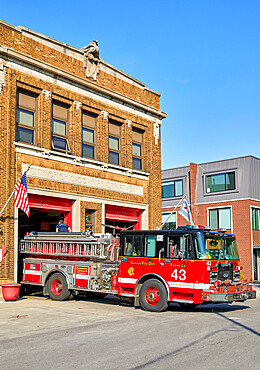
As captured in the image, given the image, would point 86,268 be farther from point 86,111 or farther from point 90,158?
point 86,111

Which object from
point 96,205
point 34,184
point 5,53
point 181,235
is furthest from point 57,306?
point 5,53

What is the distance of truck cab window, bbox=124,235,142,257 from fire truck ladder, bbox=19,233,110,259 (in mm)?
667

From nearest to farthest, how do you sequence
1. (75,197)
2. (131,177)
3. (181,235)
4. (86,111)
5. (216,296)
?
(216,296)
(181,235)
(75,197)
(86,111)
(131,177)

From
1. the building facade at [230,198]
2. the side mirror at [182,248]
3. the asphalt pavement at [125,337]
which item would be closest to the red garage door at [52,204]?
the asphalt pavement at [125,337]

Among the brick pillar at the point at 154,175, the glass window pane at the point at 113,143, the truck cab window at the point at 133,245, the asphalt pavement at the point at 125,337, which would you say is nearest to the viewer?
the asphalt pavement at the point at 125,337

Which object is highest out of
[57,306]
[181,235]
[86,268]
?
[181,235]

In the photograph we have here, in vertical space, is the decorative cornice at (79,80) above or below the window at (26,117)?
above

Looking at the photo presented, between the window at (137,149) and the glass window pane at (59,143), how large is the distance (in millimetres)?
4986

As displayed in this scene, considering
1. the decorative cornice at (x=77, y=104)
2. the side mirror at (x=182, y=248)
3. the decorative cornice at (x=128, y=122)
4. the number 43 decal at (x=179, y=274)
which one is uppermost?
the decorative cornice at (x=77, y=104)

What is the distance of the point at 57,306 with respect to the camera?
14.9m

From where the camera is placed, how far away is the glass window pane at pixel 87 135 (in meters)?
22.1

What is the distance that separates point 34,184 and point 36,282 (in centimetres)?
409

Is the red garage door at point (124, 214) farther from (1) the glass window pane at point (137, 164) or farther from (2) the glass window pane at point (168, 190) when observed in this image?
(2) the glass window pane at point (168, 190)

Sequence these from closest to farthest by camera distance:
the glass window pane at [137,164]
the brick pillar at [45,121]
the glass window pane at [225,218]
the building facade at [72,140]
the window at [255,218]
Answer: the building facade at [72,140]
the brick pillar at [45,121]
the glass window pane at [137,164]
the window at [255,218]
the glass window pane at [225,218]
